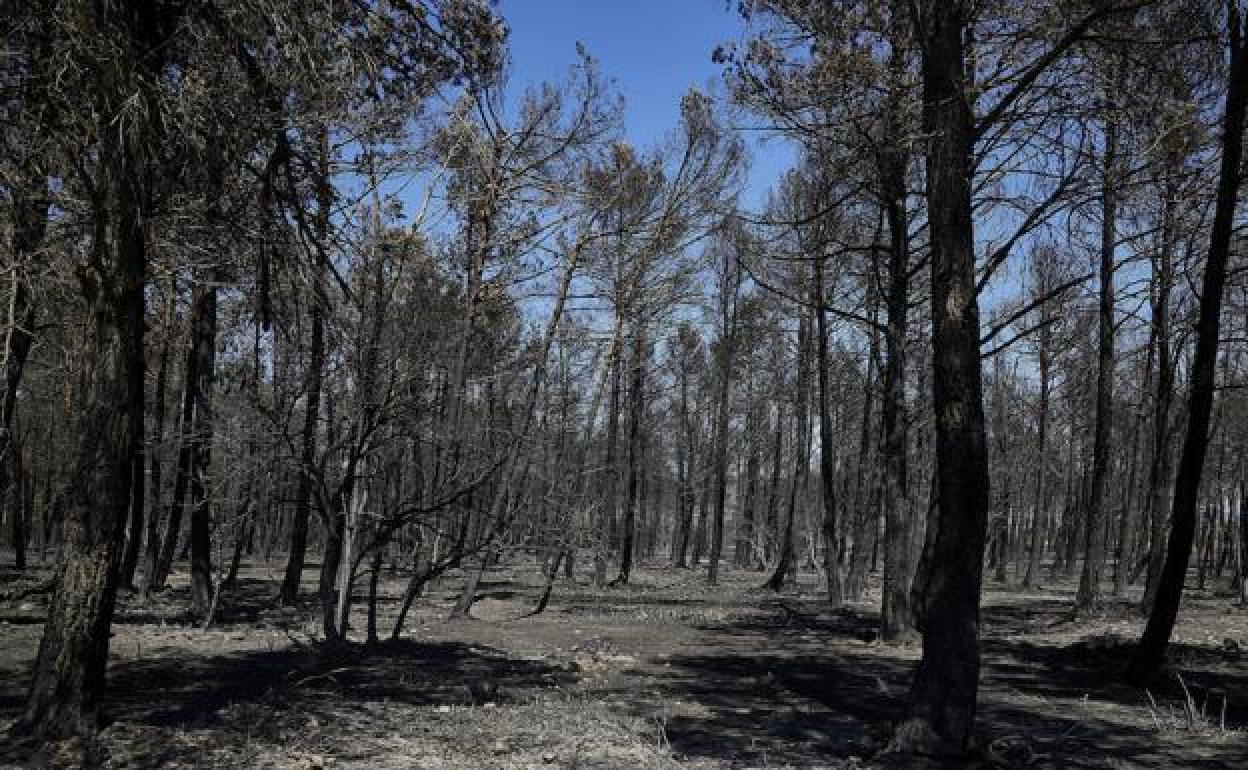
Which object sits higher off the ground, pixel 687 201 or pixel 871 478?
pixel 687 201

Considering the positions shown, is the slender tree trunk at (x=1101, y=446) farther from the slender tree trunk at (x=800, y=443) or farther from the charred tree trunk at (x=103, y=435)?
the charred tree trunk at (x=103, y=435)

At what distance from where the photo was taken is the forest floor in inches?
241

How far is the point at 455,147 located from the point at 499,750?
655cm

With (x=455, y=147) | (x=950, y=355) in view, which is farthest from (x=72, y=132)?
(x=950, y=355)

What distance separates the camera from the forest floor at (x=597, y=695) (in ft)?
20.0

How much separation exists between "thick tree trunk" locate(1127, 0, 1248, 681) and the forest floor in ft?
2.24

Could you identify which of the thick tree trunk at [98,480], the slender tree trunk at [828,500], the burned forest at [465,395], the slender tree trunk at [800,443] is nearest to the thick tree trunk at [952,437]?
the burned forest at [465,395]

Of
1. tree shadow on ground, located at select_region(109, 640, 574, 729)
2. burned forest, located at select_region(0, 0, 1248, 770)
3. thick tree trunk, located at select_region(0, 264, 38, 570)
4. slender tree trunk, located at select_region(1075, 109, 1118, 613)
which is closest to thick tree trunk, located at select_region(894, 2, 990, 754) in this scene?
burned forest, located at select_region(0, 0, 1248, 770)

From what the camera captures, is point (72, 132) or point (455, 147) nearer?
point (72, 132)

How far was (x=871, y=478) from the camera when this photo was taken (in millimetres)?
18438

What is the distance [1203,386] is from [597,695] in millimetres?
7459

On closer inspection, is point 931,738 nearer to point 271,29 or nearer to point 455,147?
point 271,29

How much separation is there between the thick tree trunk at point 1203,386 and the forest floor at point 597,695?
0.68 metres

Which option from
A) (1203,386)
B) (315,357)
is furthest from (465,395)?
(1203,386)
